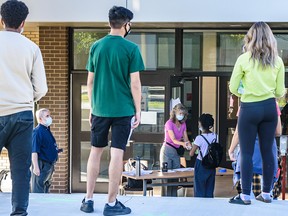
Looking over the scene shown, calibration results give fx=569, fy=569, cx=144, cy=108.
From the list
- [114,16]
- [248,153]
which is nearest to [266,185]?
[248,153]

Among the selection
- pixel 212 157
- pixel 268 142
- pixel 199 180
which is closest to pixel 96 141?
pixel 268 142

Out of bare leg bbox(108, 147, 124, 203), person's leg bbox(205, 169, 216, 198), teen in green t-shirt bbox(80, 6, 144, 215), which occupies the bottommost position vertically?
person's leg bbox(205, 169, 216, 198)

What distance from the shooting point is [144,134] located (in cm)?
1066

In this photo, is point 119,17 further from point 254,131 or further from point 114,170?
point 254,131

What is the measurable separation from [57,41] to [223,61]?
3074 mm

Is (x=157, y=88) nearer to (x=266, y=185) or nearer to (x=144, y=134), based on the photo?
(x=144, y=134)

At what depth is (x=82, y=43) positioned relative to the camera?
34.8 feet

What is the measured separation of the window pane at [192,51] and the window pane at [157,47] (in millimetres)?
229

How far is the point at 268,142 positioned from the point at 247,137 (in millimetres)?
229

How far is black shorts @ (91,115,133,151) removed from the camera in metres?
4.78

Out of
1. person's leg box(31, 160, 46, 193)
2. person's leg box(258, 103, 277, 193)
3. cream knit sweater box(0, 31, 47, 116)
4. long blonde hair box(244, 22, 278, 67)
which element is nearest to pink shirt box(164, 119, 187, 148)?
person's leg box(31, 160, 46, 193)

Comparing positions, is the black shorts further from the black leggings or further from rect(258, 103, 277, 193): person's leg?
rect(258, 103, 277, 193): person's leg

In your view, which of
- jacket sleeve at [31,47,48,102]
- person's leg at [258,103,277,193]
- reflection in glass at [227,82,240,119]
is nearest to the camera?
jacket sleeve at [31,47,48,102]

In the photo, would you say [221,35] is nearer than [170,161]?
No
